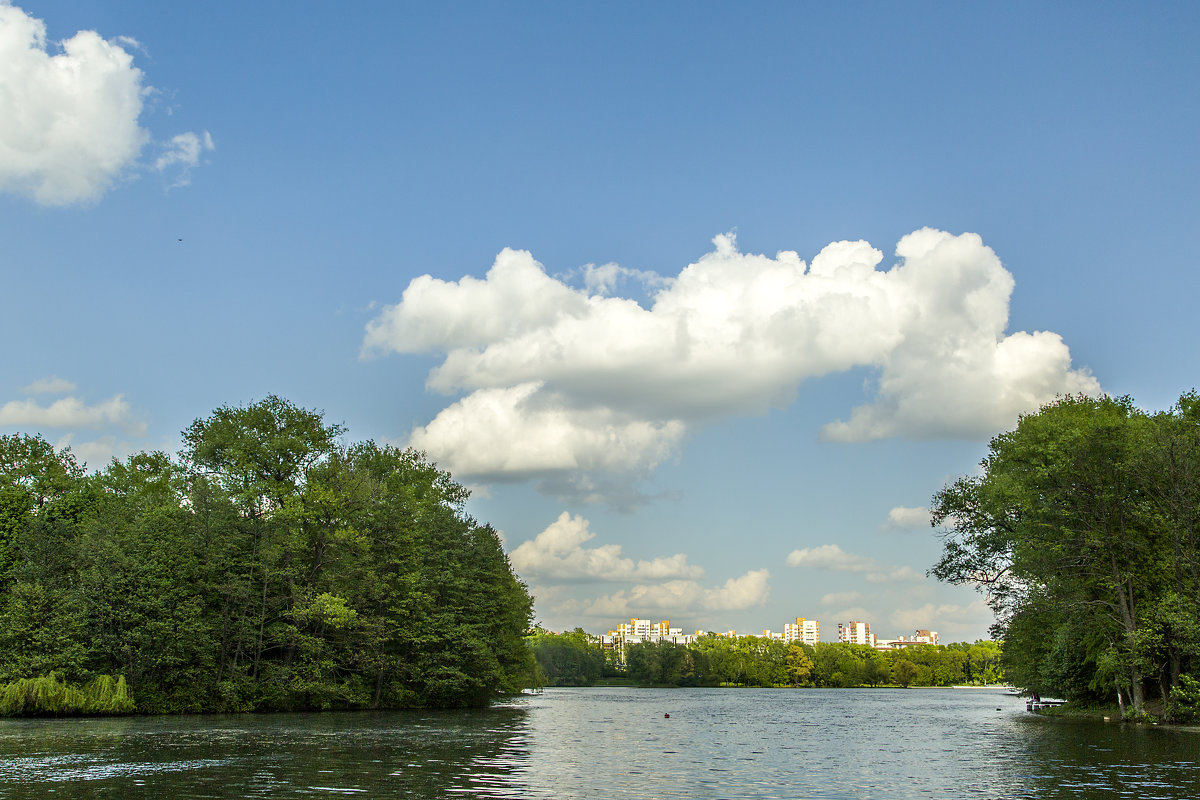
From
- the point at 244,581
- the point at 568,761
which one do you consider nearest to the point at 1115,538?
the point at 568,761

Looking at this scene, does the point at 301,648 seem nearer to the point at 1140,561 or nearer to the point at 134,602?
the point at 134,602

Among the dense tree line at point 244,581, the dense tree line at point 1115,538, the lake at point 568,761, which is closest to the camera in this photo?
the lake at point 568,761

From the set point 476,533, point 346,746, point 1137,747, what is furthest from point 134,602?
point 1137,747

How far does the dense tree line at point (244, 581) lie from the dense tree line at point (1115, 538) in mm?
40689

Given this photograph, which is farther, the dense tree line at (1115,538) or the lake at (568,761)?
the dense tree line at (1115,538)

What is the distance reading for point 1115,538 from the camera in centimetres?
5019

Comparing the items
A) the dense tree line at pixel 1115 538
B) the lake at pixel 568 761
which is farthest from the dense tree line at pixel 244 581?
the dense tree line at pixel 1115 538

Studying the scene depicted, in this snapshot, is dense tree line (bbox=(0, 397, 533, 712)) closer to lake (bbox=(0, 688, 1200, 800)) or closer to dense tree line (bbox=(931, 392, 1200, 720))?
lake (bbox=(0, 688, 1200, 800))

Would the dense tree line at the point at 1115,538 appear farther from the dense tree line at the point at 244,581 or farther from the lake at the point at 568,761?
the dense tree line at the point at 244,581

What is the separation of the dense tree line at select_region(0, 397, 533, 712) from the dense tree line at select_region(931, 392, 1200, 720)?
133 ft

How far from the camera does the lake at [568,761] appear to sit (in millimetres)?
24734

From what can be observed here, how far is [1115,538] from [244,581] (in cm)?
5364

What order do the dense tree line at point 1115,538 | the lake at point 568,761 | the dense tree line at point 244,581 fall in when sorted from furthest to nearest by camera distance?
1. the dense tree line at point 244,581
2. the dense tree line at point 1115,538
3. the lake at point 568,761

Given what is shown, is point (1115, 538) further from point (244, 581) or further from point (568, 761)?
point (244, 581)
